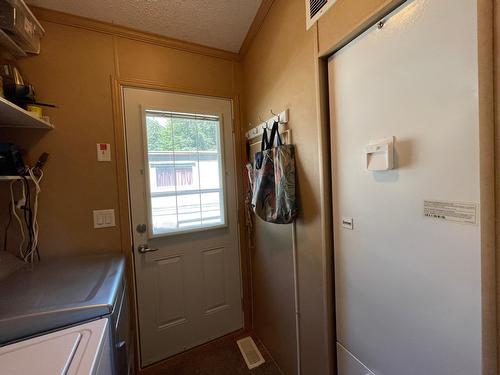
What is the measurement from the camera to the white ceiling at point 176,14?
1.39 meters

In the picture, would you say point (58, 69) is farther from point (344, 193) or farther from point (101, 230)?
point (344, 193)

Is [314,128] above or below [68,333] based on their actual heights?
above

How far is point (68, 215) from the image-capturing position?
1476 mm

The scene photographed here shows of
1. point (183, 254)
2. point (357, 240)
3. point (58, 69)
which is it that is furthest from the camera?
point (183, 254)

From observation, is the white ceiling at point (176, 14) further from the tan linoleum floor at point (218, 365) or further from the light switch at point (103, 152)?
the tan linoleum floor at point (218, 365)

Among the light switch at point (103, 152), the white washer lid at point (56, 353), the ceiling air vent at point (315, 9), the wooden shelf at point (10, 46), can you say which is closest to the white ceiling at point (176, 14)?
the wooden shelf at point (10, 46)

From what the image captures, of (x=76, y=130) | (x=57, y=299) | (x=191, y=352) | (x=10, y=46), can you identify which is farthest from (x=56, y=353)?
(x=10, y=46)

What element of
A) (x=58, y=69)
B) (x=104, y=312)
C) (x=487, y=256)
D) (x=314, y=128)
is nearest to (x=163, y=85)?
(x=58, y=69)

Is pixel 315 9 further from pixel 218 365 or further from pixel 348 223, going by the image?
pixel 218 365

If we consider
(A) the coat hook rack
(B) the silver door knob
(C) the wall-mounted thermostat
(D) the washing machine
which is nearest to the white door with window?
(B) the silver door knob

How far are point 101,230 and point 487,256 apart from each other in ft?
6.35

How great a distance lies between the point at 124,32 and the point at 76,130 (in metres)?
0.78

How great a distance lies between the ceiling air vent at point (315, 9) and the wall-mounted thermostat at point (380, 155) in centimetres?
65

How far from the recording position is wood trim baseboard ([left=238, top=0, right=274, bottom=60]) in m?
1.44
